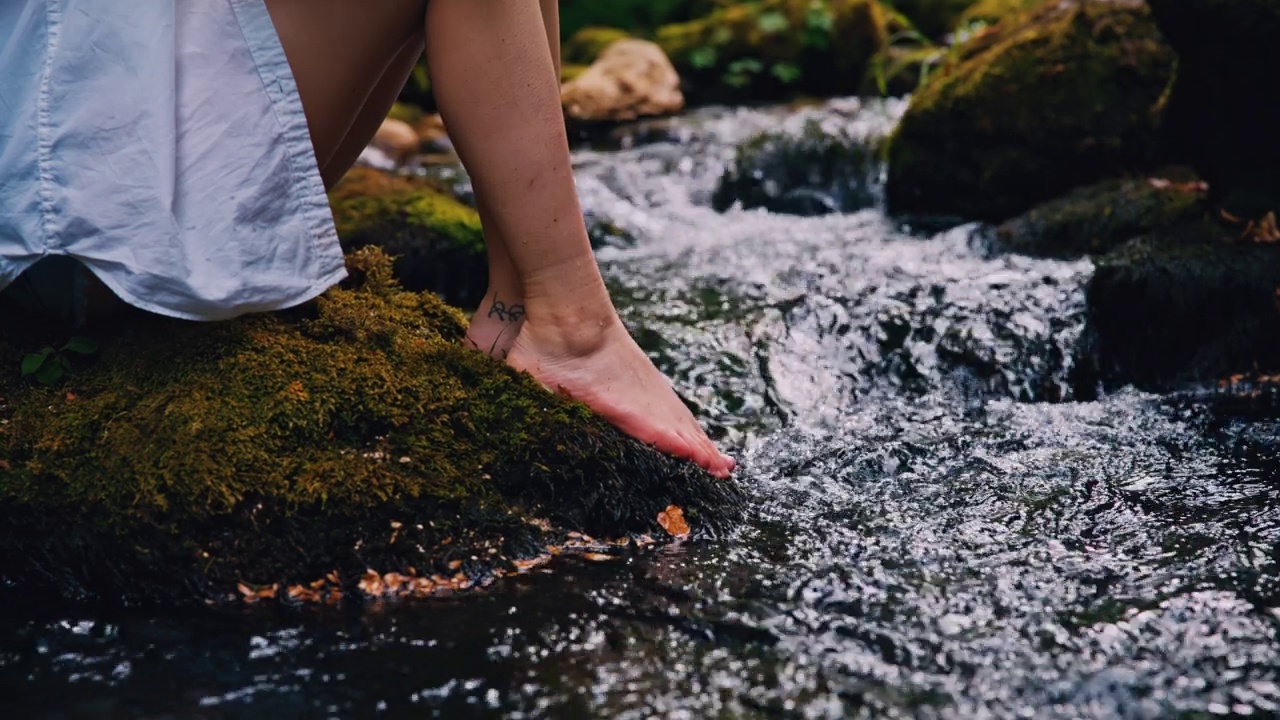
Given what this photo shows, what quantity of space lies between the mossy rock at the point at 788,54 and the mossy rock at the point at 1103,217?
539cm

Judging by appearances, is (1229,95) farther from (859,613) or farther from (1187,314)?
(859,613)

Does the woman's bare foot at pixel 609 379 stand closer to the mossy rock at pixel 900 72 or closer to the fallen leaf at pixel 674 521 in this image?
the fallen leaf at pixel 674 521

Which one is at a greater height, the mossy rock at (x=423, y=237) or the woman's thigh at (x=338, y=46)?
the woman's thigh at (x=338, y=46)

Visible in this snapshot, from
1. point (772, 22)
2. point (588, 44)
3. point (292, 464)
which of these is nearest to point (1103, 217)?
point (292, 464)

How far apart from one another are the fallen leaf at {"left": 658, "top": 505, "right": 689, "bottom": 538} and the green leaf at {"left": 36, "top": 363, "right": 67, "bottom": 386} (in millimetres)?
1156

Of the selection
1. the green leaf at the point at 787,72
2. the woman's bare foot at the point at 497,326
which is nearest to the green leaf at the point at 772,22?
the green leaf at the point at 787,72

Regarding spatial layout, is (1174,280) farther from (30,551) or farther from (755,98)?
(755,98)

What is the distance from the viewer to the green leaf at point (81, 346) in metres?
2.11

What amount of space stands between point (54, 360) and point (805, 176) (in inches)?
205

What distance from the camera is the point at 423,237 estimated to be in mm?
4488

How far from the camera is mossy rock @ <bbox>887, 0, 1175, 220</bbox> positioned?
17.0 feet

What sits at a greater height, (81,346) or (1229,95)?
(1229,95)

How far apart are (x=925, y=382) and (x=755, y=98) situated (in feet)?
23.4

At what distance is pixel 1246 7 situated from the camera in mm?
3682
